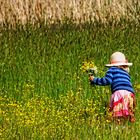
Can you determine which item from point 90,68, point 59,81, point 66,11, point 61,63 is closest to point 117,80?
point 90,68

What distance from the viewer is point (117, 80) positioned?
944 centimetres

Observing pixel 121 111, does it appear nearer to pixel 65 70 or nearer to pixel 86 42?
pixel 65 70

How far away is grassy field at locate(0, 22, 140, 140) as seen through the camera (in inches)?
324

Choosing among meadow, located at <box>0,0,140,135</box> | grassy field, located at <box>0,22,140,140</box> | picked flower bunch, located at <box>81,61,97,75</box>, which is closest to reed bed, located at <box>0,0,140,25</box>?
meadow, located at <box>0,0,140,135</box>

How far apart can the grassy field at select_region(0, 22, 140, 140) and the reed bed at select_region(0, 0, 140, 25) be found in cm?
49

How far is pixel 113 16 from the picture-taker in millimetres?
14930

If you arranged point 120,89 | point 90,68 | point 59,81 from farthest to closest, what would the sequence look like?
1. point 59,81
2. point 90,68
3. point 120,89

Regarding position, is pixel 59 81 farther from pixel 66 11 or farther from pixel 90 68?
pixel 66 11

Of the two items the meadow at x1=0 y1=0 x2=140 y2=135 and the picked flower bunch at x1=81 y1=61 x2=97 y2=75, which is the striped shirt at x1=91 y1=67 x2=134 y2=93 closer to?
the picked flower bunch at x1=81 y1=61 x2=97 y2=75

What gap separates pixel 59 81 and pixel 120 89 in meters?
1.90

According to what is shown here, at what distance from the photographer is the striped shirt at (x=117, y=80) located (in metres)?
9.41

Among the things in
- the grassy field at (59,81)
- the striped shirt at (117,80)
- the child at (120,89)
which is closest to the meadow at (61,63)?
the grassy field at (59,81)

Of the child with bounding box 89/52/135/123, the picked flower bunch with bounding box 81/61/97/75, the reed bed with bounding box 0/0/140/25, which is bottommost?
the child with bounding box 89/52/135/123

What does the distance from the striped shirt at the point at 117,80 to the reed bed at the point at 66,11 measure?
4.91 m
